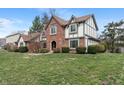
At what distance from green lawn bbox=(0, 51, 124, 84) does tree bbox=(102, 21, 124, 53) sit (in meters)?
0.20

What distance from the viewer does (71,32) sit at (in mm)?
4480

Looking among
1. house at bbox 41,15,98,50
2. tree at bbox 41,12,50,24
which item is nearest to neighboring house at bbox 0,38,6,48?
house at bbox 41,15,98,50

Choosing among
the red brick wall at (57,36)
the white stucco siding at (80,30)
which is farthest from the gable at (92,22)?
the red brick wall at (57,36)

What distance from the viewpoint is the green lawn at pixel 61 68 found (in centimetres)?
400

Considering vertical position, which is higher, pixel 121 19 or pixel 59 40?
pixel 121 19

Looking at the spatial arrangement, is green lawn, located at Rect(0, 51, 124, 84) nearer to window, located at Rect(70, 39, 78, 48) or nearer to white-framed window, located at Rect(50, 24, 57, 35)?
window, located at Rect(70, 39, 78, 48)

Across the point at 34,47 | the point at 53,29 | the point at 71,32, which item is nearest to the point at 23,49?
the point at 34,47

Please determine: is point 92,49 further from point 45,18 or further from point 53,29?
point 45,18

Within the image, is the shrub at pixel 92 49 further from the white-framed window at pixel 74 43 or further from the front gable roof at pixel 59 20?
the front gable roof at pixel 59 20

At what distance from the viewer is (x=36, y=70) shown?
420cm

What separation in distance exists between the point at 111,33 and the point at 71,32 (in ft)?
2.43
